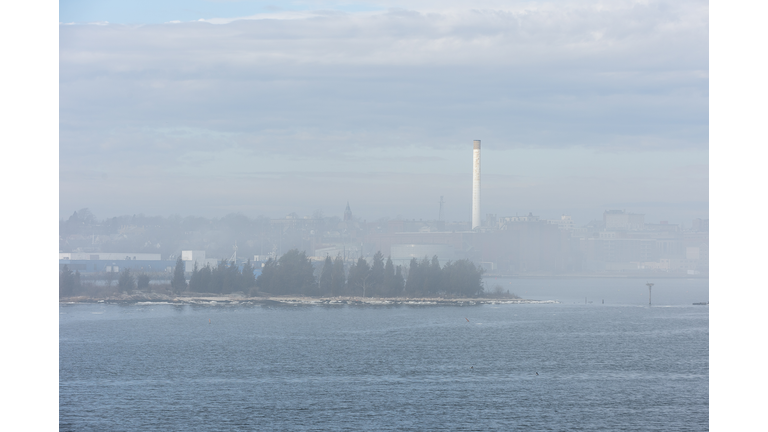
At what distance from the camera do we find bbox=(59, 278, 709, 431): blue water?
20.2 metres

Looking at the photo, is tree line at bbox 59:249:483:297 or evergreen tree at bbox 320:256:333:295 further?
evergreen tree at bbox 320:256:333:295

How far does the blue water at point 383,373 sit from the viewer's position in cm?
2016

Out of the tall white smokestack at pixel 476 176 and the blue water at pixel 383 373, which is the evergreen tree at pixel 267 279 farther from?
the tall white smokestack at pixel 476 176

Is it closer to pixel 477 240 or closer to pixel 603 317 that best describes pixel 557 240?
pixel 477 240

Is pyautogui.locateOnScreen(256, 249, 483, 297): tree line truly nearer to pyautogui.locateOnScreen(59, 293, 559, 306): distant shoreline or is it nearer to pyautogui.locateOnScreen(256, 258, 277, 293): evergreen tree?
pyautogui.locateOnScreen(256, 258, 277, 293): evergreen tree


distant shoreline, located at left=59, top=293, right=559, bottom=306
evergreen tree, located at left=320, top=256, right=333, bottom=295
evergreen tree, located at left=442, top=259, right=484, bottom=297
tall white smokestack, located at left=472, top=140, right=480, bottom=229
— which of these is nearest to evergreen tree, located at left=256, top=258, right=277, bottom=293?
distant shoreline, located at left=59, top=293, right=559, bottom=306

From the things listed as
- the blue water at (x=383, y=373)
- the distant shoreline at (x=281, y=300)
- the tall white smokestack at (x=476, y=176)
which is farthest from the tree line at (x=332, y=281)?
the tall white smokestack at (x=476, y=176)

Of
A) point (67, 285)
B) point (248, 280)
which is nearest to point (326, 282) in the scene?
point (248, 280)

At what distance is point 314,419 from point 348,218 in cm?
11695

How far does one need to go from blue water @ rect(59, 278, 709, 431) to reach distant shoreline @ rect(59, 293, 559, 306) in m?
11.5

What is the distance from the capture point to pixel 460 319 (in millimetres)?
49406

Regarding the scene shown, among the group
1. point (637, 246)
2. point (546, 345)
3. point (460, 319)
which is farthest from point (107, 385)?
point (637, 246)

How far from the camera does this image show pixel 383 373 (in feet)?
89.2

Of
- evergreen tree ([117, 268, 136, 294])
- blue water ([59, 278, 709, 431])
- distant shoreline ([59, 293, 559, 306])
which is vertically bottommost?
distant shoreline ([59, 293, 559, 306])
